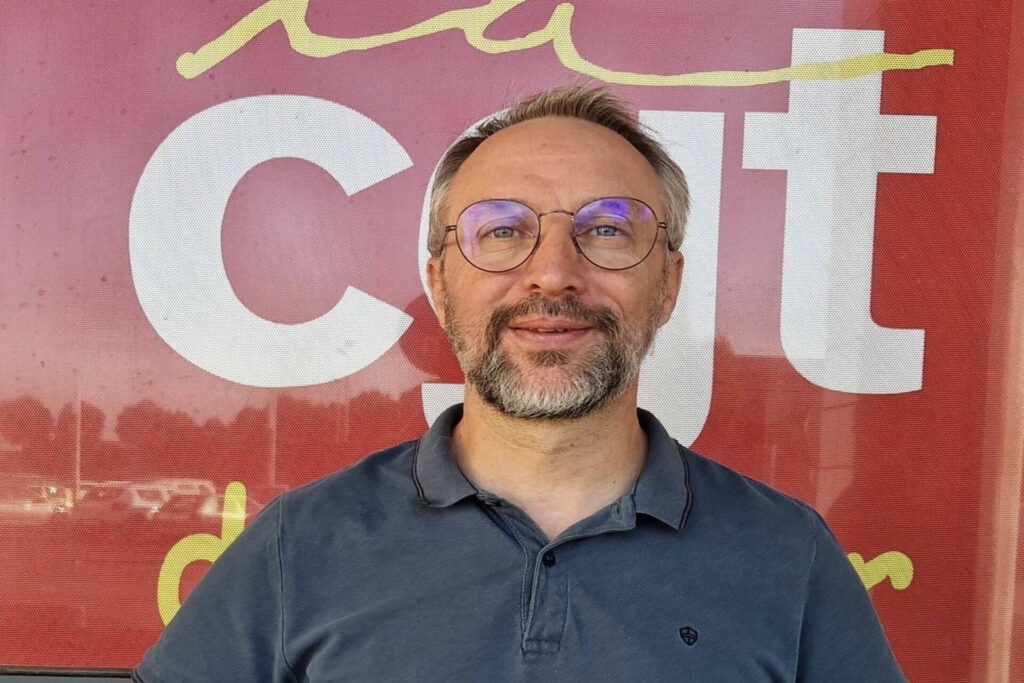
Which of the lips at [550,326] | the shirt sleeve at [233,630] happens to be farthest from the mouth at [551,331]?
the shirt sleeve at [233,630]

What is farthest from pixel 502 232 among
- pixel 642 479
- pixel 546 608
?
pixel 546 608

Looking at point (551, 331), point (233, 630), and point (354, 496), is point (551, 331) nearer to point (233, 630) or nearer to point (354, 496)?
point (354, 496)

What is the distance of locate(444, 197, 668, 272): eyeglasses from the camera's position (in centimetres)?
106

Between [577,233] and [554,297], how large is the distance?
0.10 m

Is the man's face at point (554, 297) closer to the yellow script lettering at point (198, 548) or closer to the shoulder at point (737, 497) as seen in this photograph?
the shoulder at point (737, 497)

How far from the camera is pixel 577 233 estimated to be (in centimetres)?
106

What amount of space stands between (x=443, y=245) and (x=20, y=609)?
0.99 meters

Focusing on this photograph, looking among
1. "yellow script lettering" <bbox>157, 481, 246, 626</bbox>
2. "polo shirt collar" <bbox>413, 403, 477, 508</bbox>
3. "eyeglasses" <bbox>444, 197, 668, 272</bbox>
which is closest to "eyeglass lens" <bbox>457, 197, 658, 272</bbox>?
"eyeglasses" <bbox>444, 197, 668, 272</bbox>

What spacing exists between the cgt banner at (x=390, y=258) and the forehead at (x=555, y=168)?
31cm

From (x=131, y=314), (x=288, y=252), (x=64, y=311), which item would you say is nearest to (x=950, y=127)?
(x=288, y=252)

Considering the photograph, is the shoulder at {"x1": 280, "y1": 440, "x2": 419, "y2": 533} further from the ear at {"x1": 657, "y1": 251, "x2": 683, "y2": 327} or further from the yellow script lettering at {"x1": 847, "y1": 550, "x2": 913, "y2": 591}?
the yellow script lettering at {"x1": 847, "y1": 550, "x2": 913, "y2": 591}

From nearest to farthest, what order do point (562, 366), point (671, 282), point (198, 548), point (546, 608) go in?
point (546, 608)
point (562, 366)
point (671, 282)
point (198, 548)

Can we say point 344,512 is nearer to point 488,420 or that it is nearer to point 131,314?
point 488,420

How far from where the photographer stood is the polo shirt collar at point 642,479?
1.01 metres
